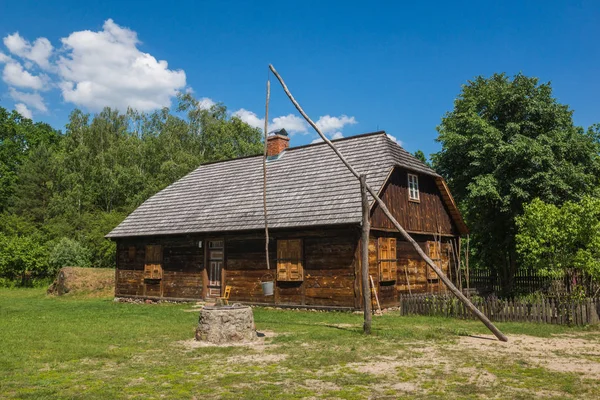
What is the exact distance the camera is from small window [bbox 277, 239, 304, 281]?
1813 centimetres

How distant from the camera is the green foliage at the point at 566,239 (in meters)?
14.0

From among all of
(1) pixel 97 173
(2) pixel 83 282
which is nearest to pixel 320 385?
(2) pixel 83 282

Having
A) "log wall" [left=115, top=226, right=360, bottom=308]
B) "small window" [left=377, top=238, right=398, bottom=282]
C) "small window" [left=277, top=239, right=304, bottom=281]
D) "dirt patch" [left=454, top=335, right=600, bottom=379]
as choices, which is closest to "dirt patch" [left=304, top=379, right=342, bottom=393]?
"dirt patch" [left=454, top=335, right=600, bottom=379]

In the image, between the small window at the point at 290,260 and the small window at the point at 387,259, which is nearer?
the small window at the point at 387,259

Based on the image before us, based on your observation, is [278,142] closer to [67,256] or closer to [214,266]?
[214,266]

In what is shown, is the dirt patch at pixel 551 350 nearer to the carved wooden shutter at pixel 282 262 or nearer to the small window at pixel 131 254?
the carved wooden shutter at pixel 282 262

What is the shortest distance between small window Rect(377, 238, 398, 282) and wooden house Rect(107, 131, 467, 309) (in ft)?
0.12

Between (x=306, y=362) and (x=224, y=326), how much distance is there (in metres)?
2.74

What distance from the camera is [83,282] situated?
26.1 meters

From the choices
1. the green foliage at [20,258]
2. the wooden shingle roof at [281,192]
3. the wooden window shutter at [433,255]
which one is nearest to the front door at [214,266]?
the wooden shingle roof at [281,192]

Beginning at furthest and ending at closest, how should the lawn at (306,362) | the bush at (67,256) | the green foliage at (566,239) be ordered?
1. the bush at (67,256)
2. the green foliage at (566,239)
3. the lawn at (306,362)

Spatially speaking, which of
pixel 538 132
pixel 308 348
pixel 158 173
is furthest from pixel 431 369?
pixel 158 173

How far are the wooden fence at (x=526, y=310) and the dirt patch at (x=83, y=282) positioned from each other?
1773 cm

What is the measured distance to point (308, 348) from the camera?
1009cm
